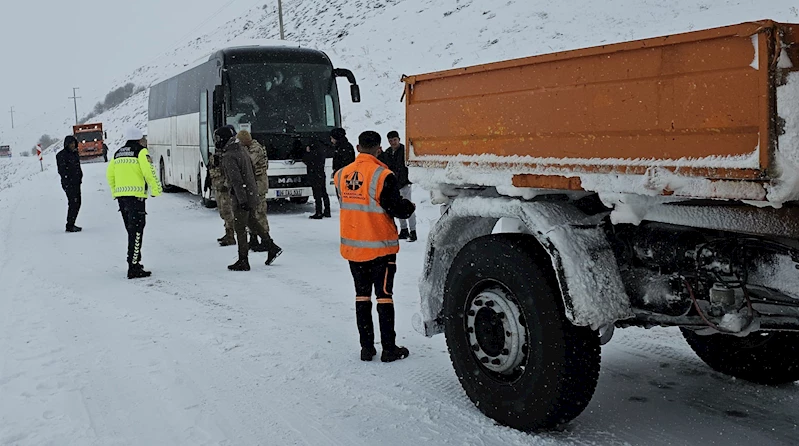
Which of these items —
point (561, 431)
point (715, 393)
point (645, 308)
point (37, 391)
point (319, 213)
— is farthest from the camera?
point (319, 213)

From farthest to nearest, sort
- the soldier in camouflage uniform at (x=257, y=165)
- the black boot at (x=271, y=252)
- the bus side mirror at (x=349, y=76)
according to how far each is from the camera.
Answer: the bus side mirror at (x=349, y=76) < the soldier in camouflage uniform at (x=257, y=165) < the black boot at (x=271, y=252)

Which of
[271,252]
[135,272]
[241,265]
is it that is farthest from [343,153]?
[135,272]

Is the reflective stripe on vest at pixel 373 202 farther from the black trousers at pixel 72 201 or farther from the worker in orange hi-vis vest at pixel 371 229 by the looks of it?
the black trousers at pixel 72 201

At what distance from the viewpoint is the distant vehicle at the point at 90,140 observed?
4716 cm

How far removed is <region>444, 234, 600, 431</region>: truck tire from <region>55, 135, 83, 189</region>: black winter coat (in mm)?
11244

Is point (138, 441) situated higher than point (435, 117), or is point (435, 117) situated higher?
point (435, 117)

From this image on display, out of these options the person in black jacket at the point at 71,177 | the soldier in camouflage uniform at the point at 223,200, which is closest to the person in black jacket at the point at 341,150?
the soldier in camouflage uniform at the point at 223,200

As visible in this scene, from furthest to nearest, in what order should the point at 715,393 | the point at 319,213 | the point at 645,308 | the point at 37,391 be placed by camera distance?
the point at 319,213, the point at 37,391, the point at 715,393, the point at 645,308

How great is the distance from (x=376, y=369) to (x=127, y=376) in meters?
1.72

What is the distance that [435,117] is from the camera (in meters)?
4.52

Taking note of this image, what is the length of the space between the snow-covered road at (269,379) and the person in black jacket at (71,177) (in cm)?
479

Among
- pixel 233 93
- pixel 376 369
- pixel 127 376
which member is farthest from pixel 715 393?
pixel 233 93

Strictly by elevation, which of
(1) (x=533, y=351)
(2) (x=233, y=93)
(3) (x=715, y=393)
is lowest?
(3) (x=715, y=393)

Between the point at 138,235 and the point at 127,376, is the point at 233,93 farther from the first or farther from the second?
the point at 127,376
